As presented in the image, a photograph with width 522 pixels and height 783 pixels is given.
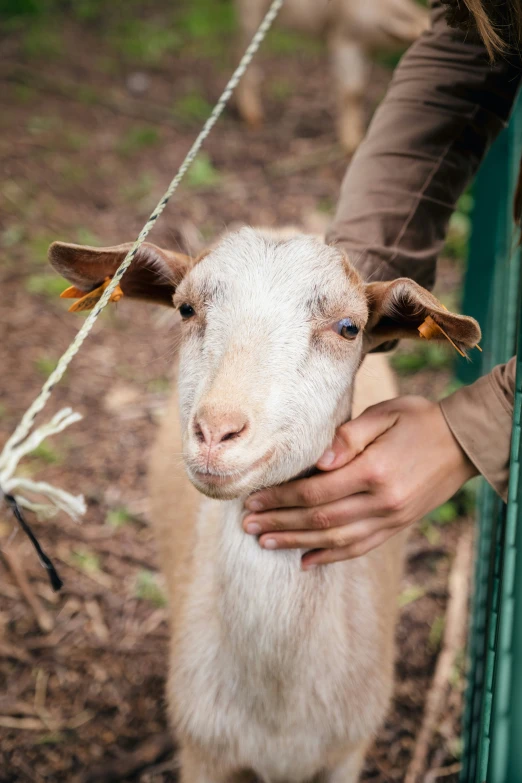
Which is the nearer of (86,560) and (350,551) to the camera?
(350,551)

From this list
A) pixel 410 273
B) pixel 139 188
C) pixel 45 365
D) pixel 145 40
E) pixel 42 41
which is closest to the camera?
pixel 410 273

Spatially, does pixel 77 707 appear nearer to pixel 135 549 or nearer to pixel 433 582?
pixel 135 549

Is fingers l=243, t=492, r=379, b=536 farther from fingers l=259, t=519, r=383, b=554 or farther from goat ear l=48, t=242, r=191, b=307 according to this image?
goat ear l=48, t=242, r=191, b=307

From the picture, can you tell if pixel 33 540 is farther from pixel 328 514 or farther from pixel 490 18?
pixel 490 18

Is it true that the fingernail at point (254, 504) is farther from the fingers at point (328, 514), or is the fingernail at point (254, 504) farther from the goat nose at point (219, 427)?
the goat nose at point (219, 427)

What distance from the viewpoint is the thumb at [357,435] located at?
1961mm

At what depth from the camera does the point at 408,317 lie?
2.05 meters

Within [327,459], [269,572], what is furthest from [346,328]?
[269,572]

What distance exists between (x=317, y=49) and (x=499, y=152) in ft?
20.2

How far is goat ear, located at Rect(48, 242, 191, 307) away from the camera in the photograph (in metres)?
1.96

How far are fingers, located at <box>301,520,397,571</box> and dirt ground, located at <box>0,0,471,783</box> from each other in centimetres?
93

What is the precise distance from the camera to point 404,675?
338 cm

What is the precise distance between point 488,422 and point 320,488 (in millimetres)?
524

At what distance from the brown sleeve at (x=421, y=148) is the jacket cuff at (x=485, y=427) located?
0.53 m
